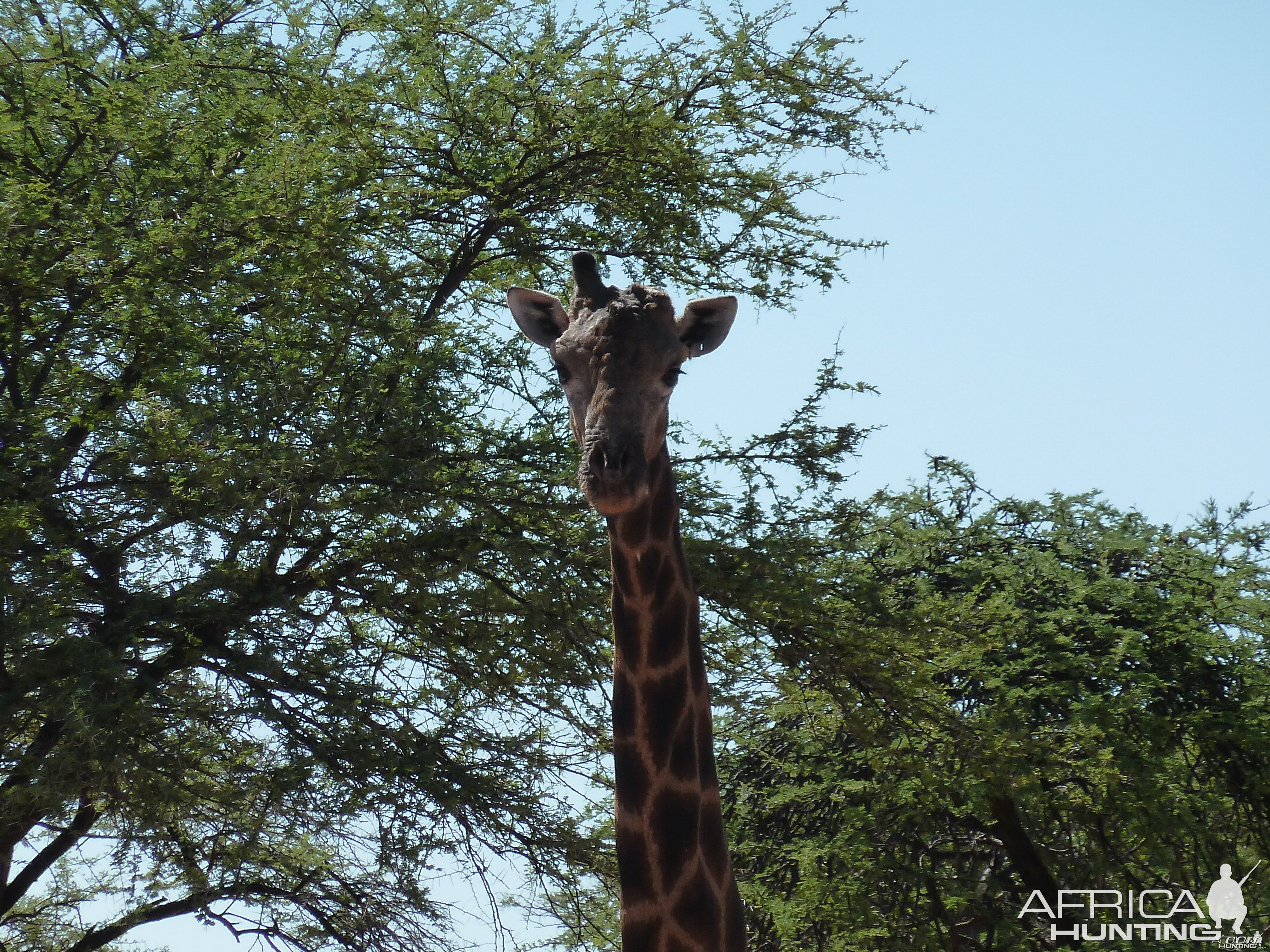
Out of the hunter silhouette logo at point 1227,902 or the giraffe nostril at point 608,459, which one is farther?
the hunter silhouette logo at point 1227,902

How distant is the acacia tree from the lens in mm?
9828

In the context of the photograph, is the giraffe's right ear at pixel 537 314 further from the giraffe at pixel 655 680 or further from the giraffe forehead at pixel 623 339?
the giraffe forehead at pixel 623 339

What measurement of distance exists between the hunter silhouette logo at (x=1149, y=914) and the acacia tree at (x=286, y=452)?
4.36m

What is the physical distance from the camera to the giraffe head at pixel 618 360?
477 centimetres

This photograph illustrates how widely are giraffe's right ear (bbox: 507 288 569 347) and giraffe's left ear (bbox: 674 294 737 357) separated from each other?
0.63m

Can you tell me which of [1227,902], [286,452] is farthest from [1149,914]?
[286,452]

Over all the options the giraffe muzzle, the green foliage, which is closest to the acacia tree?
the green foliage

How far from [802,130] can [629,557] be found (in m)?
8.78

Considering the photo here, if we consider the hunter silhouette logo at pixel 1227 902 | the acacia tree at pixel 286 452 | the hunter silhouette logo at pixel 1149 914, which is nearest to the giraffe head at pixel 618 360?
the acacia tree at pixel 286 452

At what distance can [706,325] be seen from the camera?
242 inches

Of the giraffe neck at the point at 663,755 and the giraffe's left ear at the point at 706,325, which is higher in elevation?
the giraffe's left ear at the point at 706,325

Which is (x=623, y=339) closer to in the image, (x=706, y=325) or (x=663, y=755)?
(x=706, y=325)

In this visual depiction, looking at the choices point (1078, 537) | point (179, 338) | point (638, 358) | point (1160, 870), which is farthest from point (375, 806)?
point (1078, 537)

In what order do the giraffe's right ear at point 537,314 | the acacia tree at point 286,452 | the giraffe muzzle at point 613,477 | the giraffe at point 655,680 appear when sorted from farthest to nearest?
the acacia tree at point 286,452 → the giraffe's right ear at point 537,314 → the giraffe at point 655,680 → the giraffe muzzle at point 613,477
